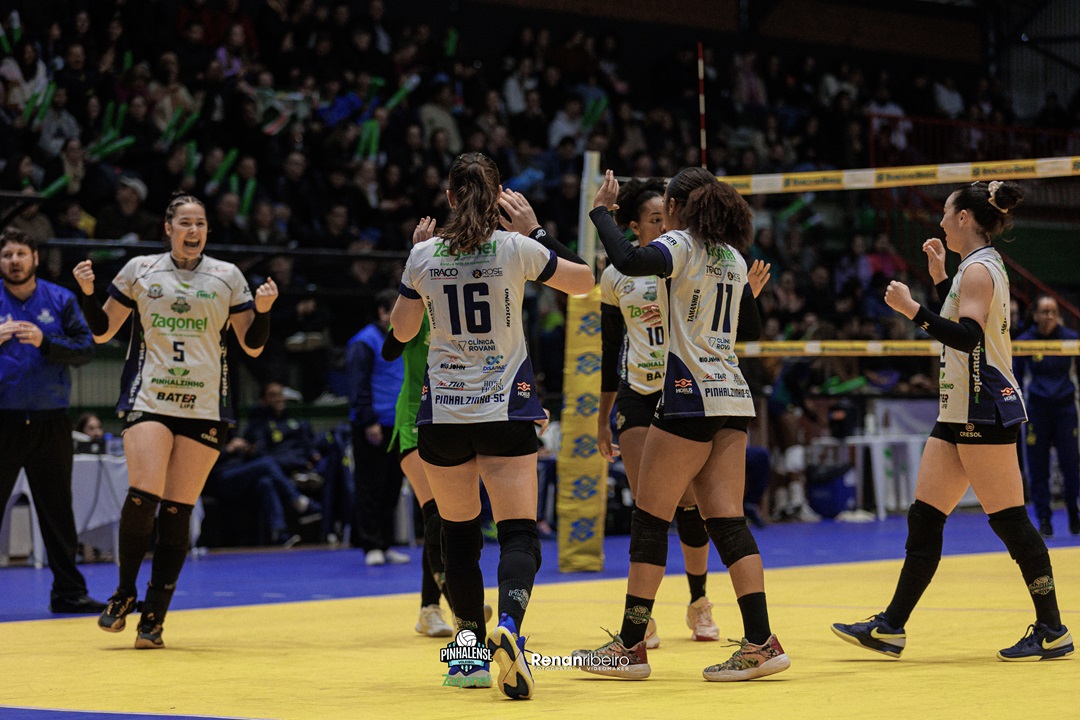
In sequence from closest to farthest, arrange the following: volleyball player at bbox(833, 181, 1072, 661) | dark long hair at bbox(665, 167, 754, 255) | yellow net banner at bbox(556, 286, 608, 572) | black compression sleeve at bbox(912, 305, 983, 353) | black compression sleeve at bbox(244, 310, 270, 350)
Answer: dark long hair at bbox(665, 167, 754, 255)
black compression sleeve at bbox(912, 305, 983, 353)
volleyball player at bbox(833, 181, 1072, 661)
black compression sleeve at bbox(244, 310, 270, 350)
yellow net banner at bbox(556, 286, 608, 572)

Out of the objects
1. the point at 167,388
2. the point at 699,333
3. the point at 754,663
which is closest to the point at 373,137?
the point at 167,388

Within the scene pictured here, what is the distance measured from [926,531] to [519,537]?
1832mm

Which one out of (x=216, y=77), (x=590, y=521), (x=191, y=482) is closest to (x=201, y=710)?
(x=191, y=482)

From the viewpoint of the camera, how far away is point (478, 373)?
4.98 metres

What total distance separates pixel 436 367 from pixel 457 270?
1.16 ft

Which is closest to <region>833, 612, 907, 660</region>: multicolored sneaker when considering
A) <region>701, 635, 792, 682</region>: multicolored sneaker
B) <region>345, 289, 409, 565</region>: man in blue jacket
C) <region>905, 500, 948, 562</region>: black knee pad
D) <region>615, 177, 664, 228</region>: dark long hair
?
<region>905, 500, 948, 562</region>: black knee pad

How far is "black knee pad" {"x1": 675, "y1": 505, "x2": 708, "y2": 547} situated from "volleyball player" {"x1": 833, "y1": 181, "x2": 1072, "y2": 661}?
921mm

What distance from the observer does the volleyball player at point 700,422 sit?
16.8ft

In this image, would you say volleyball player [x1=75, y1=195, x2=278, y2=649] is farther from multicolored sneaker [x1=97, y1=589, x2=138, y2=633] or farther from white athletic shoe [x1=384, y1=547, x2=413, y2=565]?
white athletic shoe [x1=384, y1=547, x2=413, y2=565]

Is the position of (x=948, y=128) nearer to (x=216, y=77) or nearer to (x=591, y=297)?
(x=216, y=77)

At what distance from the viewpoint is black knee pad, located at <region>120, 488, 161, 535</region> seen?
6590 millimetres

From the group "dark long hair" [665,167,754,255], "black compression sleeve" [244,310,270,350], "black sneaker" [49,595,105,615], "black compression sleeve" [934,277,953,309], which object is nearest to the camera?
"dark long hair" [665,167,754,255]

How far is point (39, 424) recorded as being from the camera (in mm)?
8273

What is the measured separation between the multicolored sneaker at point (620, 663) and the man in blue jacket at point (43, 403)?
12.9ft
